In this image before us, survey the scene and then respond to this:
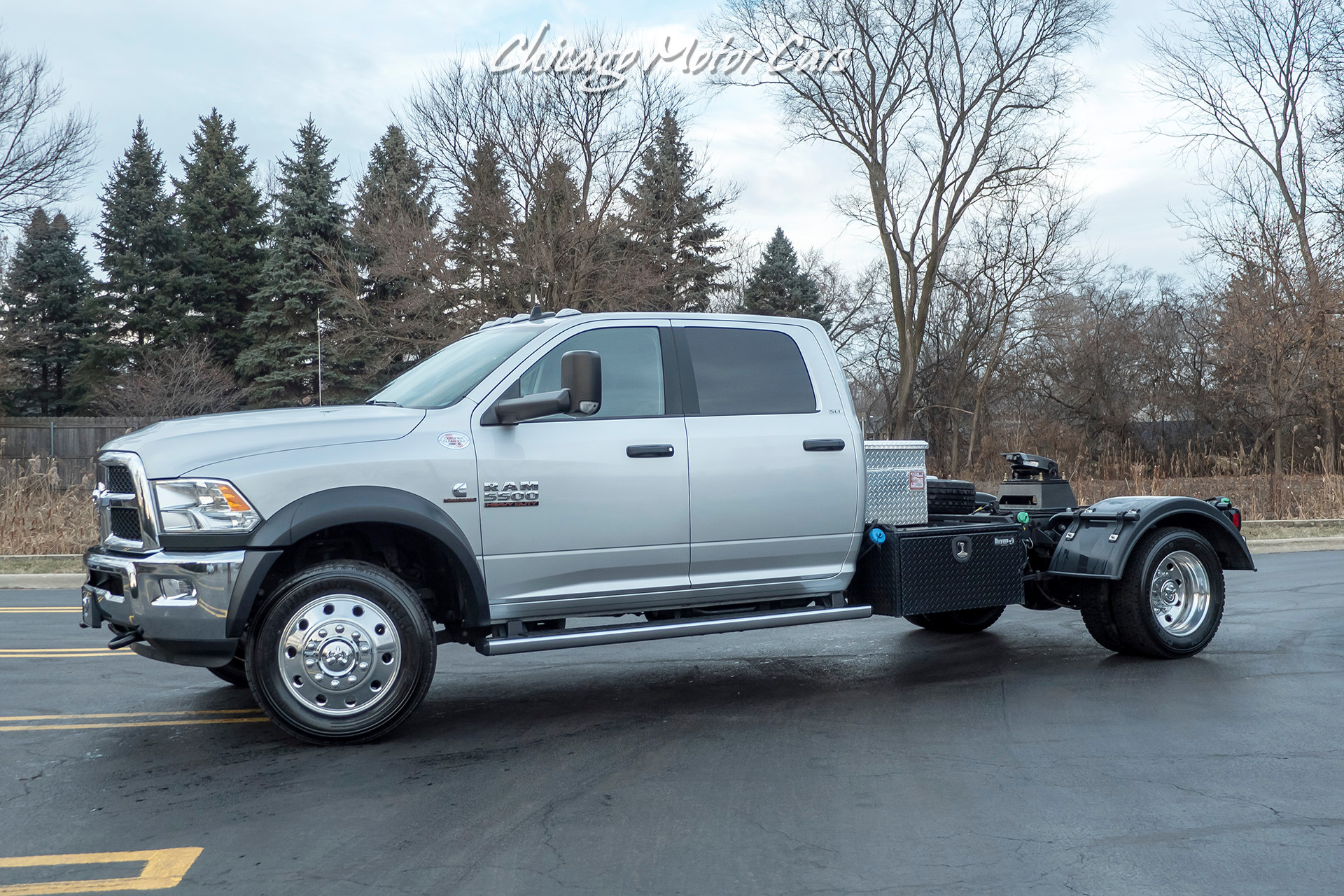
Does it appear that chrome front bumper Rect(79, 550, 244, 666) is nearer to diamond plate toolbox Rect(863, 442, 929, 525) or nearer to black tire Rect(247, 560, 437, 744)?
black tire Rect(247, 560, 437, 744)

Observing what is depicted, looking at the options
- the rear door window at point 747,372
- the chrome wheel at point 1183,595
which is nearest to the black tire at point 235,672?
the rear door window at point 747,372

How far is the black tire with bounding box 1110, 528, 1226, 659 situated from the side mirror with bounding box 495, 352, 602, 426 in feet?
13.6

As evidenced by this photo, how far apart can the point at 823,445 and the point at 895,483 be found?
683 millimetres

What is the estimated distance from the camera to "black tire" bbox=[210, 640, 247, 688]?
21.9 ft

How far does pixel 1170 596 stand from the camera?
786 cm

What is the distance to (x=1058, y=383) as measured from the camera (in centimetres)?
4172

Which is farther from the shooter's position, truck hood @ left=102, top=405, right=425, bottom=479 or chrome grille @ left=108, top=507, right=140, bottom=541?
chrome grille @ left=108, top=507, right=140, bottom=541

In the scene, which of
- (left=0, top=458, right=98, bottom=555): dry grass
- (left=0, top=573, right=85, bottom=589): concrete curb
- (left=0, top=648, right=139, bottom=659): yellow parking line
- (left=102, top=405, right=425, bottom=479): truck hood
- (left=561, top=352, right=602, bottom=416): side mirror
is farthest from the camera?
(left=0, top=458, right=98, bottom=555): dry grass

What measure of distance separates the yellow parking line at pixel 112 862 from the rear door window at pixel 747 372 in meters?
3.55

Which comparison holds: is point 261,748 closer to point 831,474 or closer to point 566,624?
point 566,624

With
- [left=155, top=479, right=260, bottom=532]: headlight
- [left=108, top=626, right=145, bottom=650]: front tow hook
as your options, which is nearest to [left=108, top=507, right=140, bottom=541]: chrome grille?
[left=155, top=479, right=260, bottom=532]: headlight

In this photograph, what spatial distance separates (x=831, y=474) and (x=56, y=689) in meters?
5.02

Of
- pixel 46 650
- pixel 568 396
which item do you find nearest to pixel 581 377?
pixel 568 396

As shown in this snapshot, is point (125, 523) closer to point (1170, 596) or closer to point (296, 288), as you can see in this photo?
point (1170, 596)
